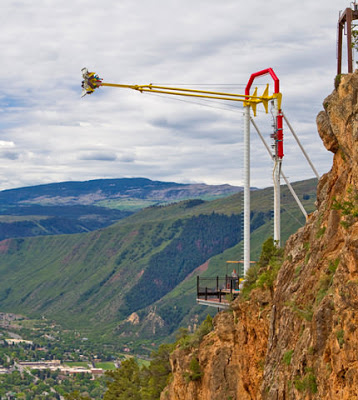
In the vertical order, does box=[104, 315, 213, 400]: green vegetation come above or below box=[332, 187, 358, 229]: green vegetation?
below

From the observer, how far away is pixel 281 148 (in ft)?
147

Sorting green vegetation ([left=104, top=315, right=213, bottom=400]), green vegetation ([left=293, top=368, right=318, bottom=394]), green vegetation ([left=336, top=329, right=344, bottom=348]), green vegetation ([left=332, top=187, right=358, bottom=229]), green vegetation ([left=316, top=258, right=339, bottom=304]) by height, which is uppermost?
green vegetation ([left=332, top=187, right=358, bottom=229])

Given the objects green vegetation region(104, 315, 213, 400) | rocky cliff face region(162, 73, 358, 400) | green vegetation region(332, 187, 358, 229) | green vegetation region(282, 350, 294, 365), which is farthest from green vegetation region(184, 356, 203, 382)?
green vegetation region(332, 187, 358, 229)

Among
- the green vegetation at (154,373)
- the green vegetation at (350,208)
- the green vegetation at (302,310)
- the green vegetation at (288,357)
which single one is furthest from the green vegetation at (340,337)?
the green vegetation at (154,373)

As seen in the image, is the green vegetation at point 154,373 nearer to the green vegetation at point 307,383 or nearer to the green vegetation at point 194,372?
the green vegetation at point 194,372

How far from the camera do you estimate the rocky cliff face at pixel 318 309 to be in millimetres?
23516

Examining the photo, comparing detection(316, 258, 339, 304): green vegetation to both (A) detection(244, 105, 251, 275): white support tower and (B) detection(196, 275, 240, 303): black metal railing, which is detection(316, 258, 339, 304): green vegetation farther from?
(A) detection(244, 105, 251, 275): white support tower

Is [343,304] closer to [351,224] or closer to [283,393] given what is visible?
[351,224]

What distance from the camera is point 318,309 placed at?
25.0 metres

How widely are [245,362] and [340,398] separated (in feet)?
52.0

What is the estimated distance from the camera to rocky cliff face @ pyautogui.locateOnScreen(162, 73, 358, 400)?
2352cm

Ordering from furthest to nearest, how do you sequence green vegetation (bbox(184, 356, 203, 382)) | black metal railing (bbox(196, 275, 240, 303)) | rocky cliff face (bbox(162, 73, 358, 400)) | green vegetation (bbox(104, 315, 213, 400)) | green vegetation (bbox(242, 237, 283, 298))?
black metal railing (bbox(196, 275, 240, 303)) < green vegetation (bbox(104, 315, 213, 400)) < green vegetation (bbox(184, 356, 203, 382)) < green vegetation (bbox(242, 237, 283, 298)) < rocky cliff face (bbox(162, 73, 358, 400))

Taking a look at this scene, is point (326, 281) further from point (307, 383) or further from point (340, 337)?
point (307, 383)

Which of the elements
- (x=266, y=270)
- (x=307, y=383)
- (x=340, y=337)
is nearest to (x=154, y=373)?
(x=266, y=270)
